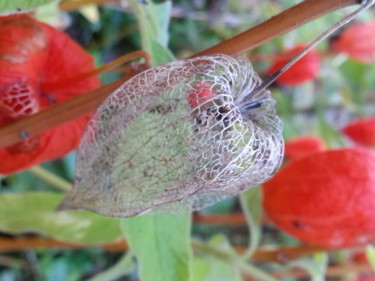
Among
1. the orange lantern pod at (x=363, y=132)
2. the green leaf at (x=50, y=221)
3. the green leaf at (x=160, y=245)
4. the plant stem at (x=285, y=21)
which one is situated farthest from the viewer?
the orange lantern pod at (x=363, y=132)

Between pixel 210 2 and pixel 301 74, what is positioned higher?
pixel 210 2

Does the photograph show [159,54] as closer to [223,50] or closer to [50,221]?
[223,50]

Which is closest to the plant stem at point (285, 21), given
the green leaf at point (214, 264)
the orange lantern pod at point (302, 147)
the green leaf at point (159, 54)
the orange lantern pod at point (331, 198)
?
the green leaf at point (159, 54)

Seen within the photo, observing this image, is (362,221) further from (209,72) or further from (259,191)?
(209,72)

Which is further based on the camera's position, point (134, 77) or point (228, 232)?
point (228, 232)

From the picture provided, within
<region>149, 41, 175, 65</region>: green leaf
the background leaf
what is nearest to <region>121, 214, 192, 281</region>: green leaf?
the background leaf

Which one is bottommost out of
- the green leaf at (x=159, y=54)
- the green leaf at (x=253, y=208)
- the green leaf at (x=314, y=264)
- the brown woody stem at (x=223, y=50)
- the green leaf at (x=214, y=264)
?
the green leaf at (x=314, y=264)

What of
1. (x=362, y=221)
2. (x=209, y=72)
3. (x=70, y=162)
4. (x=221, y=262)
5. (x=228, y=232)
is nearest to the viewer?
(x=209, y=72)

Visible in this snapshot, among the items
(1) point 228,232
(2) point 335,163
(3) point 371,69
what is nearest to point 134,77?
(2) point 335,163

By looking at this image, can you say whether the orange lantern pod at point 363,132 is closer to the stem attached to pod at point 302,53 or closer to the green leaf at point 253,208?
the green leaf at point 253,208
